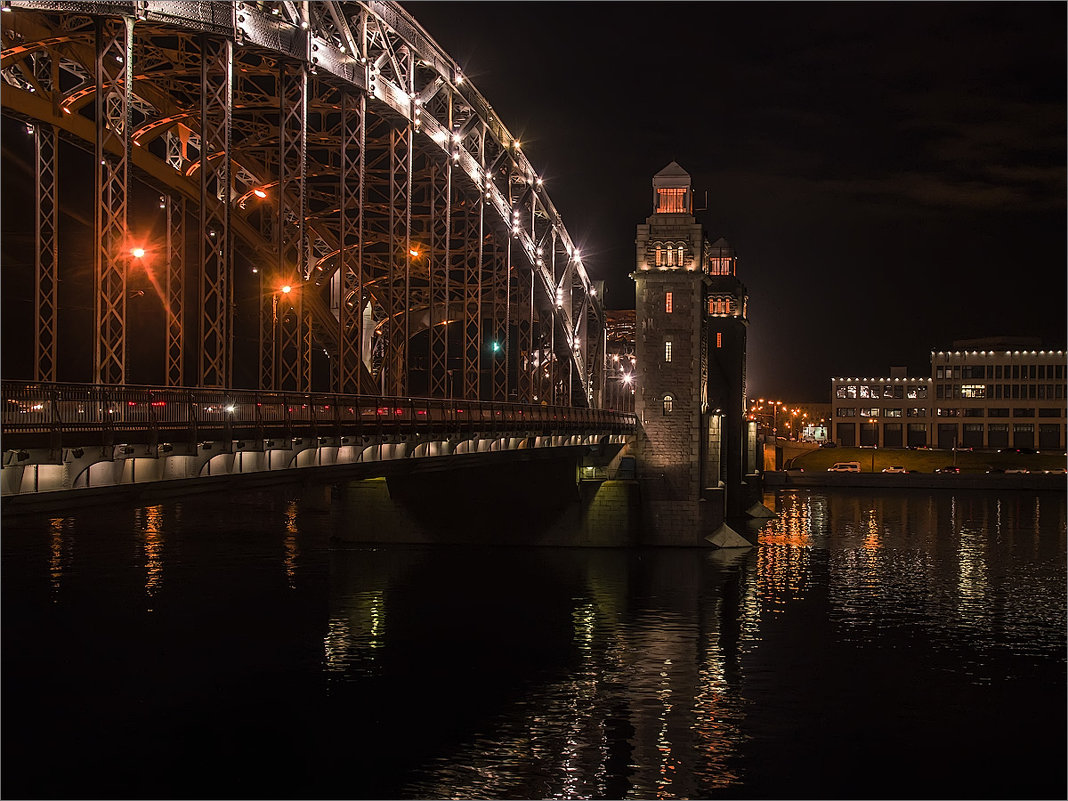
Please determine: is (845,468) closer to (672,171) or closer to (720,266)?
(720,266)

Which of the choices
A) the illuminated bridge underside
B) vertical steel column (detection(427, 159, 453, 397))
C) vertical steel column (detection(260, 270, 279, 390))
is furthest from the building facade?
the illuminated bridge underside

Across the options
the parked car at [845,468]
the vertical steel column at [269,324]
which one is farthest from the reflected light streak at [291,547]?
the parked car at [845,468]

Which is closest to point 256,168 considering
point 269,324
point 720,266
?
point 269,324

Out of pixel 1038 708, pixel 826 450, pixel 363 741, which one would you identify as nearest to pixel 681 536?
pixel 1038 708

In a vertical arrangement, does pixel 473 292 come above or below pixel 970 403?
above

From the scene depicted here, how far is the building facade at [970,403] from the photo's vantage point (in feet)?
530

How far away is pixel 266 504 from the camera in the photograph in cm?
8506

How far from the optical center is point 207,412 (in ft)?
79.6

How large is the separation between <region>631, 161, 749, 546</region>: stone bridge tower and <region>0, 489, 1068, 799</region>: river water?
3665 mm

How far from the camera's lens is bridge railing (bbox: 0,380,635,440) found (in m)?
19.6

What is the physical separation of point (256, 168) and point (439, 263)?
26.8 metres

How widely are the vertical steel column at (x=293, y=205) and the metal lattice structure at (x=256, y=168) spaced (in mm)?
129

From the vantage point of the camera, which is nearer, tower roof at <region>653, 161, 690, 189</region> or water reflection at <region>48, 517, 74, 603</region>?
water reflection at <region>48, 517, 74, 603</region>

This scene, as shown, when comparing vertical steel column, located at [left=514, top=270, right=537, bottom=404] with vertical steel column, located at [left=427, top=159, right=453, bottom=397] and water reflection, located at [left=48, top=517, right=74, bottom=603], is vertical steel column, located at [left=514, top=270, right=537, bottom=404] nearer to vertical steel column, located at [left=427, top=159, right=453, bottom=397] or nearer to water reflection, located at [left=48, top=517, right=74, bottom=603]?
vertical steel column, located at [left=427, top=159, right=453, bottom=397]
